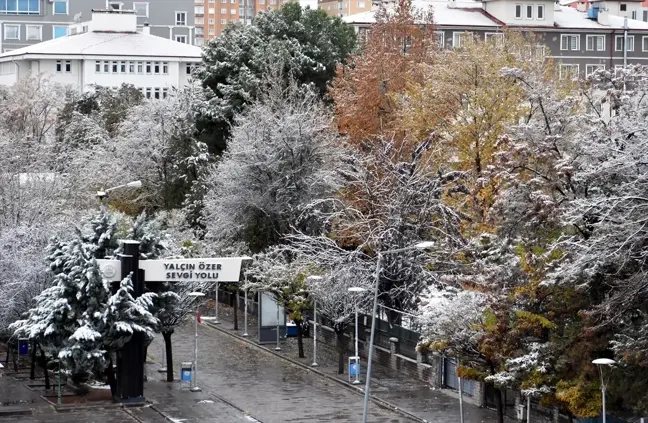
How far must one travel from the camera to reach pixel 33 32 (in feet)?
514

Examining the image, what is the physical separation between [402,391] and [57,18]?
373ft

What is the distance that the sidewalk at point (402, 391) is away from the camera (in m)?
47.4

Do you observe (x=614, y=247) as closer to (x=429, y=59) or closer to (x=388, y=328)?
(x=388, y=328)

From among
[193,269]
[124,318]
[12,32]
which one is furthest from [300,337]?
[12,32]

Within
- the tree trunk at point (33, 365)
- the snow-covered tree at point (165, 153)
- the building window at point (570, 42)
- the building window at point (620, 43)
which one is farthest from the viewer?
the building window at point (620, 43)

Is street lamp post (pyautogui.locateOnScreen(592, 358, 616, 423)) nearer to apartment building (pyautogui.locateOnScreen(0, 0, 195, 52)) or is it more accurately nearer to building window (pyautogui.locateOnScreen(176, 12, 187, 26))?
apartment building (pyautogui.locateOnScreen(0, 0, 195, 52))

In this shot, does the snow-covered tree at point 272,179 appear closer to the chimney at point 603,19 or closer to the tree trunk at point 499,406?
the tree trunk at point 499,406

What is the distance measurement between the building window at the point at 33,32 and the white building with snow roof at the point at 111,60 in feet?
82.8

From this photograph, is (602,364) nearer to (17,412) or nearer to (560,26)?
(17,412)

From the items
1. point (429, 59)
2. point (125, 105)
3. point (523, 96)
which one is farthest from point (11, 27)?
point (523, 96)

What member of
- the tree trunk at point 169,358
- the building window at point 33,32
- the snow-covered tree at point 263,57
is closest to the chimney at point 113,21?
the building window at point 33,32

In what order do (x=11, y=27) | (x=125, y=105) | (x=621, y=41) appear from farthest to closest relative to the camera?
(x=11, y=27) → (x=621, y=41) → (x=125, y=105)

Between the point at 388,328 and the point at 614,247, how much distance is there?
1771cm

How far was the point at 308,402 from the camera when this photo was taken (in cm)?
4944
